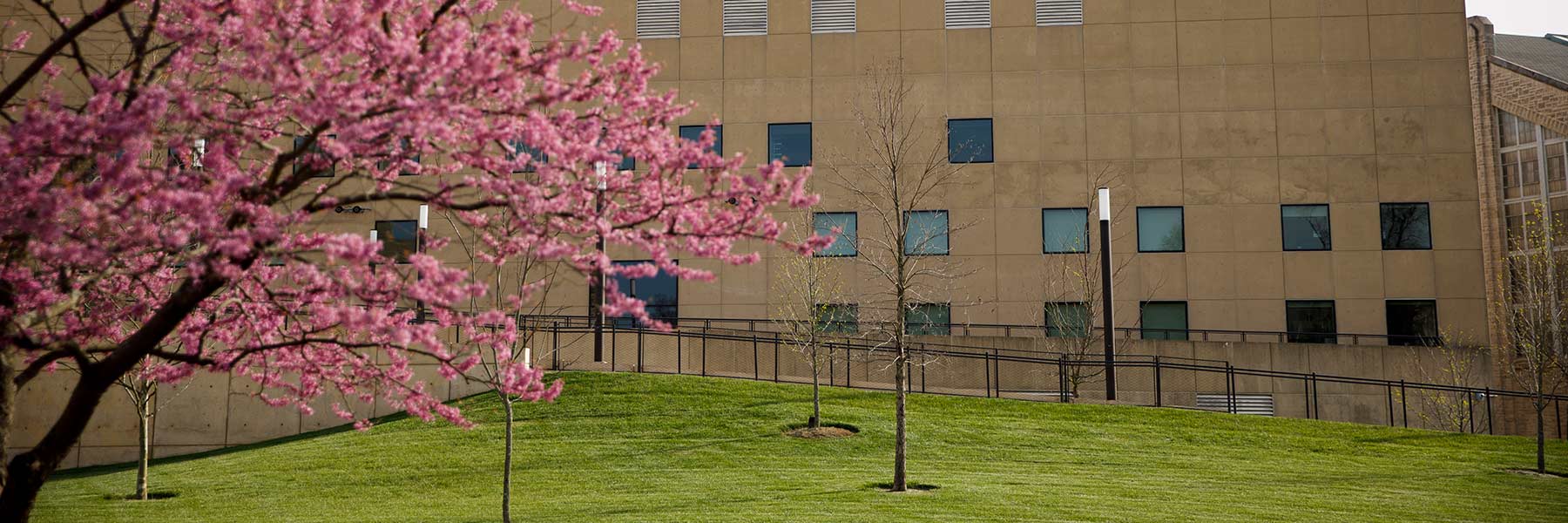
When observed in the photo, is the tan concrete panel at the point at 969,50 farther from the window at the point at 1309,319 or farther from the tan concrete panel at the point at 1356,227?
the window at the point at 1309,319

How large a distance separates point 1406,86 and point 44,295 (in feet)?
112

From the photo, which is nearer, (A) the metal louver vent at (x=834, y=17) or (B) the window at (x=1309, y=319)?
(B) the window at (x=1309, y=319)

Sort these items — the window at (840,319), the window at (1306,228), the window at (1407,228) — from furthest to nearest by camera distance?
1. the window at (1306,228)
2. the window at (1407,228)
3. the window at (840,319)

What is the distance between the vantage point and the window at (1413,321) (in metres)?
31.7

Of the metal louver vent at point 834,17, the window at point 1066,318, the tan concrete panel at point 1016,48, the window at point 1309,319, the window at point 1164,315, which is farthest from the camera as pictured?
the metal louver vent at point 834,17

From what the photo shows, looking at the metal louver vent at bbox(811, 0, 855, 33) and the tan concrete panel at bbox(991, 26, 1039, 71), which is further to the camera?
the metal louver vent at bbox(811, 0, 855, 33)

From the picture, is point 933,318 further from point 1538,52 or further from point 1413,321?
point 1538,52

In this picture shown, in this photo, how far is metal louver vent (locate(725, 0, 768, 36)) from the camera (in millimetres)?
33750

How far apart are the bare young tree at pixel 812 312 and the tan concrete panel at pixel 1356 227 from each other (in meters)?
14.2

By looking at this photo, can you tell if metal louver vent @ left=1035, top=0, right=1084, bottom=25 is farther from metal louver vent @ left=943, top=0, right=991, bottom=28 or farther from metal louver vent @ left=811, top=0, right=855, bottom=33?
metal louver vent @ left=811, top=0, right=855, bottom=33

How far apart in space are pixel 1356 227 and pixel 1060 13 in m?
10.5

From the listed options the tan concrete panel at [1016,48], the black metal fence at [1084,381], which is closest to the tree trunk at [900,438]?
the black metal fence at [1084,381]

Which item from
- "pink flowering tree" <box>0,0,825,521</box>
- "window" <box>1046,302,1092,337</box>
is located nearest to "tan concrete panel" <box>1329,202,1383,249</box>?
"window" <box>1046,302,1092,337</box>

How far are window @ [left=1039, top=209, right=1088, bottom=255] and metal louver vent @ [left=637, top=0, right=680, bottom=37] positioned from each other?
40.7 ft
